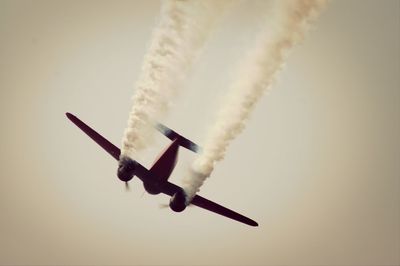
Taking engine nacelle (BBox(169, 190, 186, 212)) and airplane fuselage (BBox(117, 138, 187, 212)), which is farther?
engine nacelle (BBox(169, 190, 186, 212))

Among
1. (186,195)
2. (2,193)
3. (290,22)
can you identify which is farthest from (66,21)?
(2,193)

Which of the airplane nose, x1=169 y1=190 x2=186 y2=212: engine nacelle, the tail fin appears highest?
the tail fin

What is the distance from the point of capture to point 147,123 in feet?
45.1

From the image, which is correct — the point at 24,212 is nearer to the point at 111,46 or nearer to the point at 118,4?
the point at 111,46

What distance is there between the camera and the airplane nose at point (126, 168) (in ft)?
49.0

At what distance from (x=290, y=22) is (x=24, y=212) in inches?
990

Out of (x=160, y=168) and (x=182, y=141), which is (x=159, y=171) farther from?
(x=182, y=141)

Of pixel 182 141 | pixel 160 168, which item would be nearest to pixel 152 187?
pixel 160 168

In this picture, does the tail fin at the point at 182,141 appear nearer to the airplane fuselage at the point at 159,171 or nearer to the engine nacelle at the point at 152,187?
the airplane fuselage at the point at 159,171

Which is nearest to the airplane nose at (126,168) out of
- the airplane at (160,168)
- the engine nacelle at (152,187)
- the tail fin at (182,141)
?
the airplane at (160,168)

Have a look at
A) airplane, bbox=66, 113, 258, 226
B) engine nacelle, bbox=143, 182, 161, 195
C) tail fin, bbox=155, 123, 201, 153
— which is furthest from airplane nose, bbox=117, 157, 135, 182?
tail fin, bbox=155, 123, 201, 153

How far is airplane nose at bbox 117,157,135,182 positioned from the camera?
14.9m

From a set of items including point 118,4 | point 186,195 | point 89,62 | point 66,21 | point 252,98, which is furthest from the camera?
point 89,62

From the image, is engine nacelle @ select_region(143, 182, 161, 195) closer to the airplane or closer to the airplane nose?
the airplane
